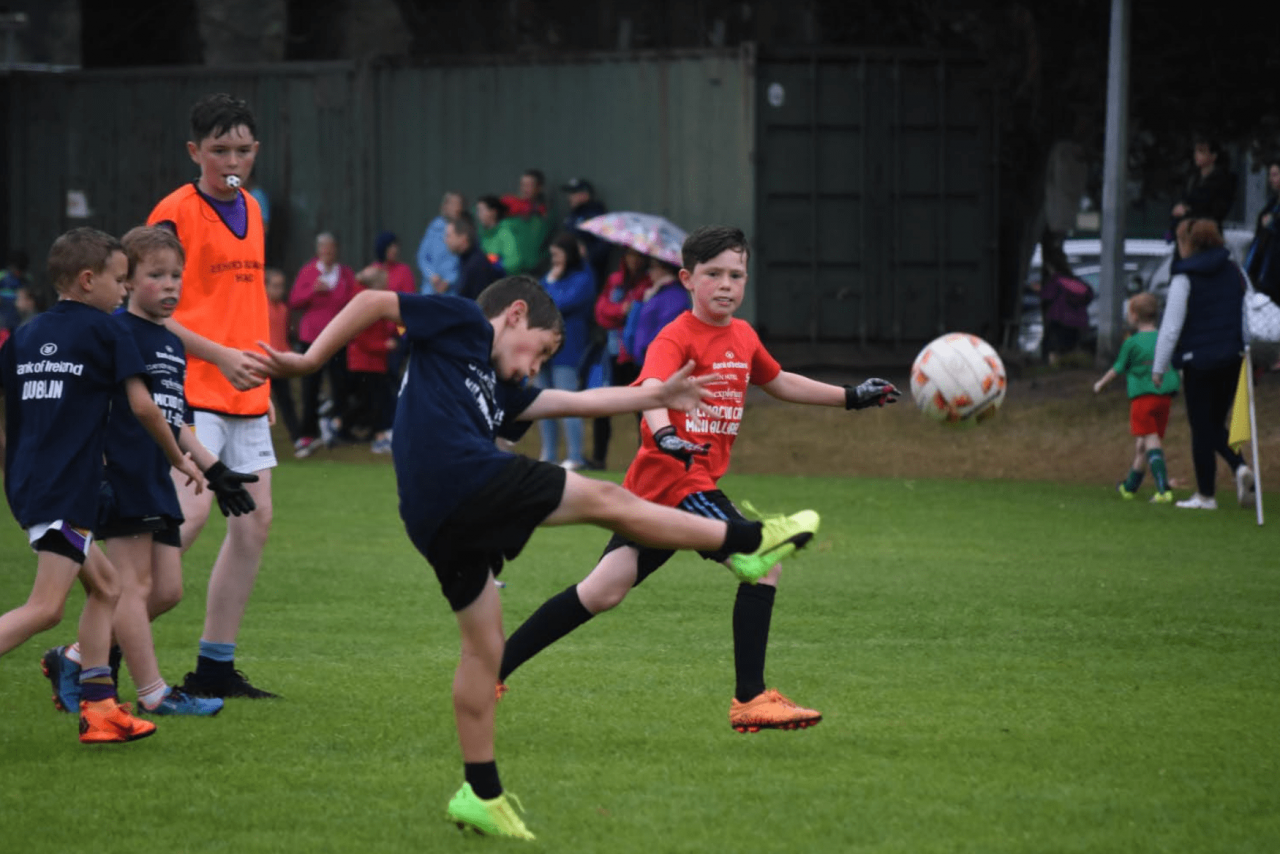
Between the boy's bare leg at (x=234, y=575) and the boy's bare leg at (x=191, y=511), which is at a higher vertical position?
the boy's bare leg at (x=191, y=511)

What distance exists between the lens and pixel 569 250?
17.4 meters

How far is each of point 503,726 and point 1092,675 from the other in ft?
8.42

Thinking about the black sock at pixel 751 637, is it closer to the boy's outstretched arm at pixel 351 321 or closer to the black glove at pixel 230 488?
the black glove at pixel 230 488

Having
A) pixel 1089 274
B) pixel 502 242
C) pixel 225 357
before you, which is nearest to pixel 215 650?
pixel 225 357

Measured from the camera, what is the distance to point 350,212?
911 inches

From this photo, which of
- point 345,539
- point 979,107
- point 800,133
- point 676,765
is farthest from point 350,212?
point 676,765

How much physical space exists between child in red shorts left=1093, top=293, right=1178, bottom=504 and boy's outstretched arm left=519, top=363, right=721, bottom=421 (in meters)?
9.61

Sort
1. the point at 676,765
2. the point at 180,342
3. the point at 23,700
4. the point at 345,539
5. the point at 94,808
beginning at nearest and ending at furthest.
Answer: the point at 94,808 → the point at 676,765 → the point at 180,342 → the point at 23,700 → the point at 345,539

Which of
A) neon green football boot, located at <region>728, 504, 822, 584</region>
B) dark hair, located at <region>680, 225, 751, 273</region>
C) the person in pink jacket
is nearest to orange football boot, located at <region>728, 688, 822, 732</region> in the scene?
neon green football boot, located at <region>728, 504, 822, 584</region>

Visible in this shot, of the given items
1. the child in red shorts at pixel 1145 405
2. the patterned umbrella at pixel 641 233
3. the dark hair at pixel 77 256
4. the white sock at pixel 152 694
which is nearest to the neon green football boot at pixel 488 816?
the white sock at pixel 152 694

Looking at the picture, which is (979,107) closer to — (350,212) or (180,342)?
(350,212)

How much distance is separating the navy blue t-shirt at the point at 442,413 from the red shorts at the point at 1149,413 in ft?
33.9

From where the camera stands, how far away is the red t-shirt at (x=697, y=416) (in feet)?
22.2

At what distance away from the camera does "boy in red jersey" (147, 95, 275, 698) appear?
7.14 metres
